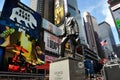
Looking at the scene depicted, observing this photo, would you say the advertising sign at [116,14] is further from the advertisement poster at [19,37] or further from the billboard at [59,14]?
the billboard at [59,14]

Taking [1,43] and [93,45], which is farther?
[93,45]

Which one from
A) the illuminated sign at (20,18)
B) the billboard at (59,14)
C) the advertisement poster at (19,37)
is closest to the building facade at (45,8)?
the billboard at (59,14)

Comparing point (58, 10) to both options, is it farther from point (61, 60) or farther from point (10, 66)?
point (61, 60)

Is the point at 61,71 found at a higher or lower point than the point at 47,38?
lower

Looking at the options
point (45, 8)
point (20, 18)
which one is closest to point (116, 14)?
point (20, 18)

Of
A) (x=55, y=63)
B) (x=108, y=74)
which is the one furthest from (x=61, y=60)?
(x=108, y=74)

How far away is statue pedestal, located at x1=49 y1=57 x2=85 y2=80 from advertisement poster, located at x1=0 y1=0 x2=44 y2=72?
43.3 feet

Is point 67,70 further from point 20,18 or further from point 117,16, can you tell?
point 117,16

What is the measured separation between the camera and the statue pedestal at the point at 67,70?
4.66 metres

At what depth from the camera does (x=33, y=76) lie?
61.6 feet

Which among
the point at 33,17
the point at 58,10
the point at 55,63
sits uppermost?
the point at 58,10

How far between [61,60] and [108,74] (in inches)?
126

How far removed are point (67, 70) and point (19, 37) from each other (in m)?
15.7

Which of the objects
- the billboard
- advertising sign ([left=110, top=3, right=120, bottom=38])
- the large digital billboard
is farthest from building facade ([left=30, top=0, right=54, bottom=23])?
the large digital billboard
